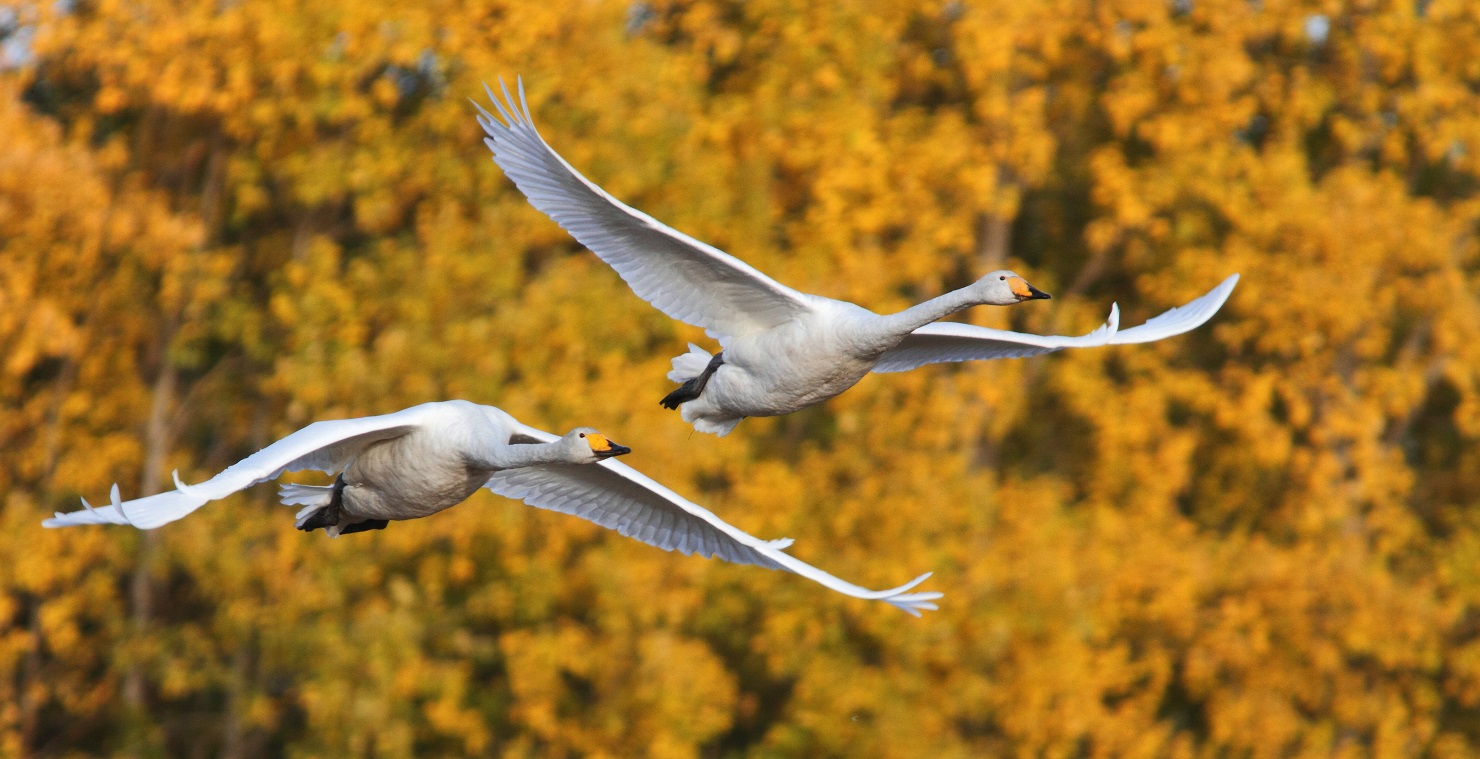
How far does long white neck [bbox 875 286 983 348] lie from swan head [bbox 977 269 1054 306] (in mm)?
187

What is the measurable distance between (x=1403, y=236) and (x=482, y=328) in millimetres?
9665

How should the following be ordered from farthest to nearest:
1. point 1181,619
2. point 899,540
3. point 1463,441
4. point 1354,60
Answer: point 1463,441, point 1354,60, point 1181,619, point 899,540

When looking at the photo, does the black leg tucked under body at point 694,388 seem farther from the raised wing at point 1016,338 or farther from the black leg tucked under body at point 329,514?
the black leg tucked under body at point 329,514

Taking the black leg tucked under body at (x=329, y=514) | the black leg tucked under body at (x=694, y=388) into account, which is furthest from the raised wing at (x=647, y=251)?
the black leg tucked under body at (x=329, y=514)

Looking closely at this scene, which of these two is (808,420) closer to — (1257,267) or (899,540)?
(899,540)

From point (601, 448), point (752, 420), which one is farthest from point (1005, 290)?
point (752, 420)

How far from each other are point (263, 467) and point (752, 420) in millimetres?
10778

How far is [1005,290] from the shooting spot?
8914 millimetres

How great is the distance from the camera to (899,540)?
17.2 meters

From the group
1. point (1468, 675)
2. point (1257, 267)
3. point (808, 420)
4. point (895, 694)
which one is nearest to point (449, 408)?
point (895, 694)

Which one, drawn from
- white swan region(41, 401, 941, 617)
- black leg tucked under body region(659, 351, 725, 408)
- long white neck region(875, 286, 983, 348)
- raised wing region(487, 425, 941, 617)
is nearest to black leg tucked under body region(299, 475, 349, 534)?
white swan region(41, 401, 941, 617)

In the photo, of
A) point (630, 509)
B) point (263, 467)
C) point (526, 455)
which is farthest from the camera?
point (630, 509)

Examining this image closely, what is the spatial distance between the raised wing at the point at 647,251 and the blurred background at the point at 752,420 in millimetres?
5609

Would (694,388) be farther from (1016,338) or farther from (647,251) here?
(1016,338)
